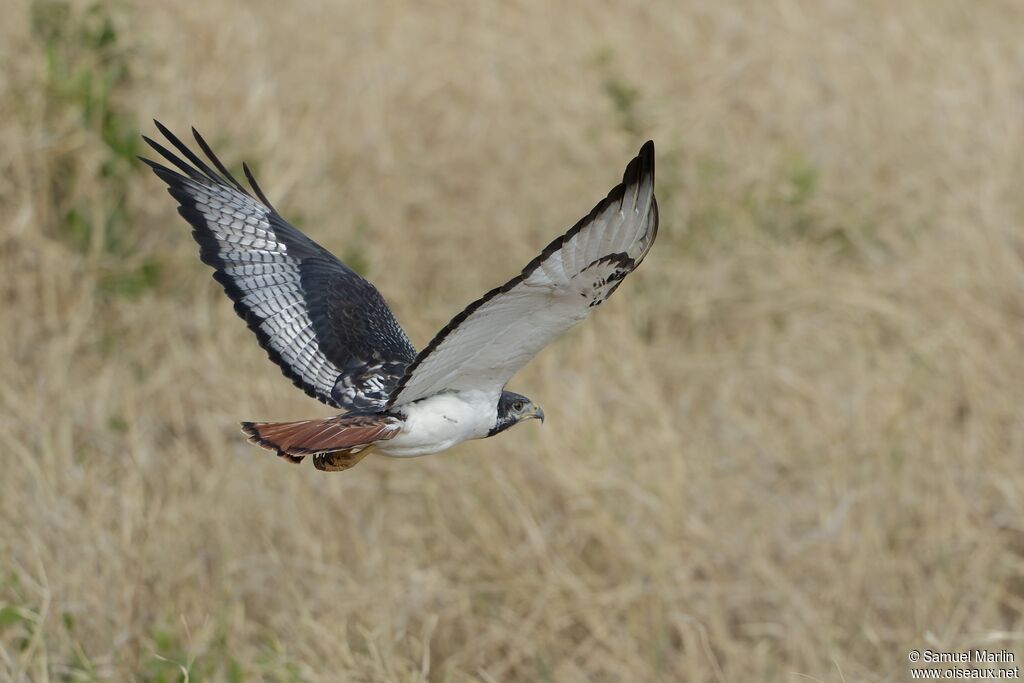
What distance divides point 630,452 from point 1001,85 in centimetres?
363

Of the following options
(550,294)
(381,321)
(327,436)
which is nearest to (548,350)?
(381,321)

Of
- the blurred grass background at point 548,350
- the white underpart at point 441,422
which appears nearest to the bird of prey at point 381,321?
the white underpart at point 441,422

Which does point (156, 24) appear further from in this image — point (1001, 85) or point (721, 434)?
point (1001, 85)

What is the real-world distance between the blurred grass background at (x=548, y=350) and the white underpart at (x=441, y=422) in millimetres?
738

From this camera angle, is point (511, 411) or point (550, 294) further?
point (511, 411)

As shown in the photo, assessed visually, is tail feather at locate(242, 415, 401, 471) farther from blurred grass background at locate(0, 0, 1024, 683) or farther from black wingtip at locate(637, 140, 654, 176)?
black wingtip at locate(637, 140, 654, 176)

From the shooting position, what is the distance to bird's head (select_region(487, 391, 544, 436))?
A: 13.4ft

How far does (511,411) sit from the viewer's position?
417 cm

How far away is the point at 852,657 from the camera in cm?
520

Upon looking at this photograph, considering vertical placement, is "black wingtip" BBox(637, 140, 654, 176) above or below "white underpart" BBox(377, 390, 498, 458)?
above

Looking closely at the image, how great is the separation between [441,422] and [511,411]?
1.17 ft

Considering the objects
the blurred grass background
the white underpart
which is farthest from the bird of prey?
the blurred grass background

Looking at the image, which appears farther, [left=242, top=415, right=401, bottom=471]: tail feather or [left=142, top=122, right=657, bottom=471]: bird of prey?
[left=242, top=415, right=401, bottom=471]: tail feather

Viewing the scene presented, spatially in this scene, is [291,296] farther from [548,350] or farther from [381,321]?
[548,350]
